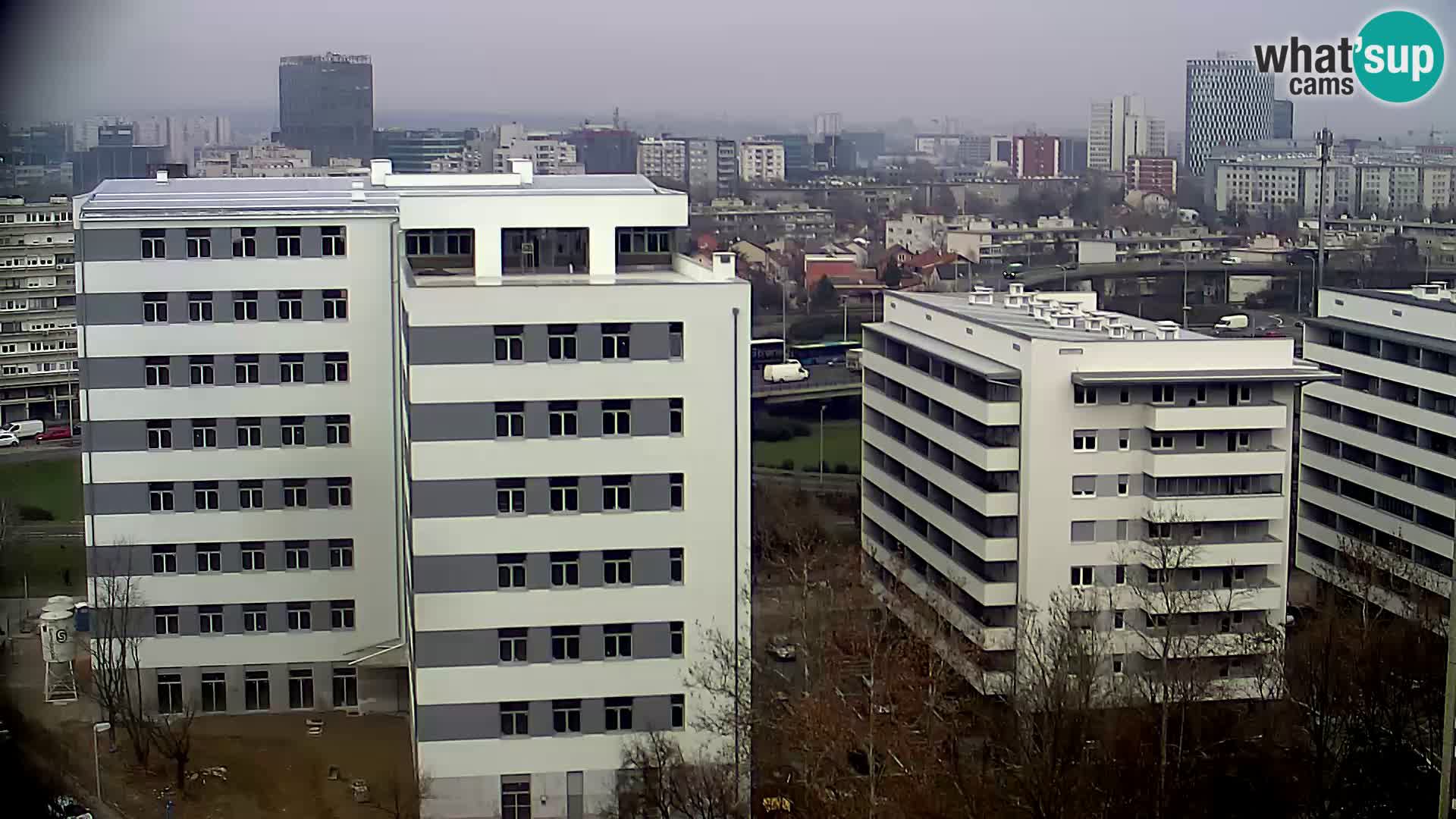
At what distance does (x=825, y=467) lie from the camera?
8.54 meters

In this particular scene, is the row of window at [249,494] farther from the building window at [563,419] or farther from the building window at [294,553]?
the building window at [563,419]

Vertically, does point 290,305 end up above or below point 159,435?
above

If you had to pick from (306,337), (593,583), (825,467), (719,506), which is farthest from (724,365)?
(825,467)

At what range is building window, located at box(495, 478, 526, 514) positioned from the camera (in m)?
3.99

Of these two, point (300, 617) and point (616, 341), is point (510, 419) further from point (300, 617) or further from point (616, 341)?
point (300, 617)

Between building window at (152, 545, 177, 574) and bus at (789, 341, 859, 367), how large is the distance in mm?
5968

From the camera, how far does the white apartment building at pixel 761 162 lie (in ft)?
50.3

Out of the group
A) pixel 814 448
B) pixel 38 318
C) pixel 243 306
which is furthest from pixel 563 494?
pixel 38 318

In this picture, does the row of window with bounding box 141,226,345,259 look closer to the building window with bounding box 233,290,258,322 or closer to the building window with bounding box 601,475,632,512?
the building window with bounding box 233,290,258,322

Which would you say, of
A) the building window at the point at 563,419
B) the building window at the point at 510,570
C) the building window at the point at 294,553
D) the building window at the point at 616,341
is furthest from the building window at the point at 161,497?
the building window at the point at 616,341

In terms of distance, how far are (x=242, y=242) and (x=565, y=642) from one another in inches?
70.2

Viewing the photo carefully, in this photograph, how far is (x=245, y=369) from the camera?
199 inches

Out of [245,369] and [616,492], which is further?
[245,369]

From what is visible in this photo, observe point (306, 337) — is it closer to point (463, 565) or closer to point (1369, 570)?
point (463, 565)
